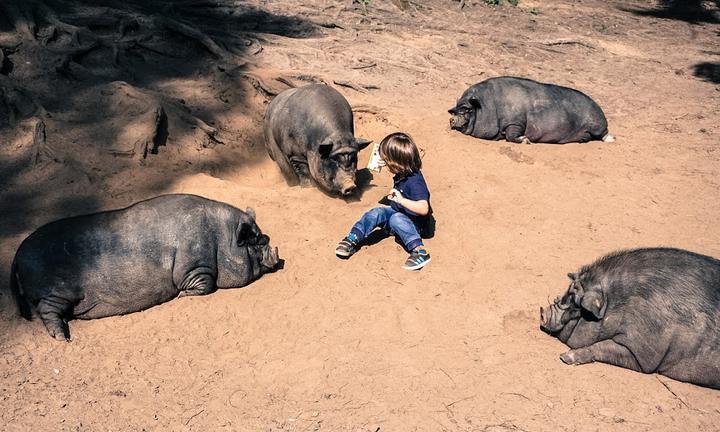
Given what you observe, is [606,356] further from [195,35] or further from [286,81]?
[195,35]

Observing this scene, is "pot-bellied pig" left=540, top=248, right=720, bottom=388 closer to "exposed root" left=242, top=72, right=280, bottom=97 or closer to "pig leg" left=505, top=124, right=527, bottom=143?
"pig leg" left=505, top=124, right=527, bottom=143

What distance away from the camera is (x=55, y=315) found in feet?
17.5

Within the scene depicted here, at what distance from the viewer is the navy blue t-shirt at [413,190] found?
652 cm

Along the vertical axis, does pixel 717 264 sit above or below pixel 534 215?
above

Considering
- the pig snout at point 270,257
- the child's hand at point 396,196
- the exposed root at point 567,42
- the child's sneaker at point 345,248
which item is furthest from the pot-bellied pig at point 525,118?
the exposed root at point 567,42

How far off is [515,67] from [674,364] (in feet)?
29.2

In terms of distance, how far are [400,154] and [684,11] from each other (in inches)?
640

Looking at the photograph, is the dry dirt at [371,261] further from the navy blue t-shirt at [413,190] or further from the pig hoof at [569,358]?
the navy blue t-shirt at [413,190]

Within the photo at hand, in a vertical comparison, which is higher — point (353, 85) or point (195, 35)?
point (195, 35)

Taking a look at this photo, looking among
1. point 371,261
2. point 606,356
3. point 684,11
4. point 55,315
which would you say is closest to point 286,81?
point 371,261

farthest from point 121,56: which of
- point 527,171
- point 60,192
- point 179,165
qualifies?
point 527,171

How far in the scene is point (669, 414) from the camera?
464 centimetres

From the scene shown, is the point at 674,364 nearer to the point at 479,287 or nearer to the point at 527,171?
the point at 479,287

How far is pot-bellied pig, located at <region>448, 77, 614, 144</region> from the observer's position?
31.4 feet
